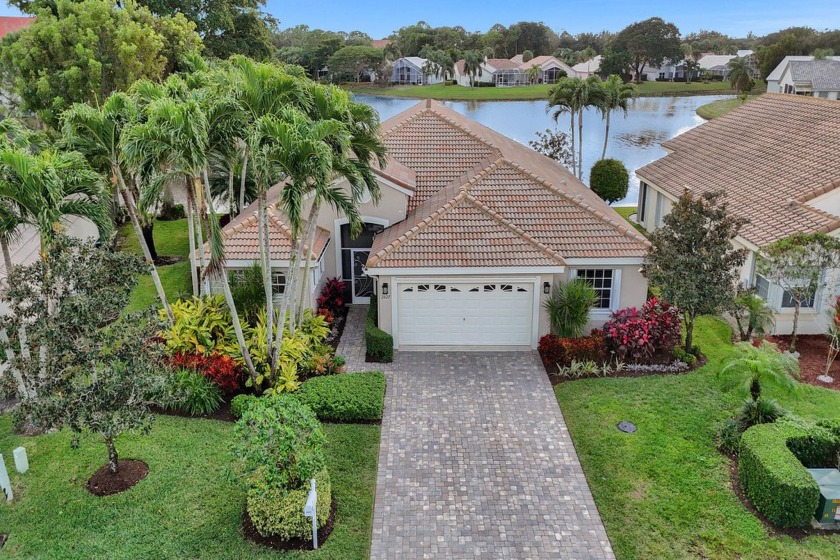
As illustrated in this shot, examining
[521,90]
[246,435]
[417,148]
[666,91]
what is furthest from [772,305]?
[666,91]

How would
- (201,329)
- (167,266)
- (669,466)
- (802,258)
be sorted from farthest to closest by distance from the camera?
(167,266) → (201,329) → (802,258) → (669,466)

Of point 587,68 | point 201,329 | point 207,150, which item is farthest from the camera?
point 587,68

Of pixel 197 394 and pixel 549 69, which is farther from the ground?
pixel 549 69

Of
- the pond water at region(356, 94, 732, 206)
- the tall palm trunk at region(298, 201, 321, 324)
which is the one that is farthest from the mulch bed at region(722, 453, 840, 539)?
the pond water at region(356, 94, 732, 206)

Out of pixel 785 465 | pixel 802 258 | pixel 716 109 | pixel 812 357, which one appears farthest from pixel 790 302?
pixel 716 109

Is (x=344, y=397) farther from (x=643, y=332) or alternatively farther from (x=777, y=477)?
(x=777, y=477)

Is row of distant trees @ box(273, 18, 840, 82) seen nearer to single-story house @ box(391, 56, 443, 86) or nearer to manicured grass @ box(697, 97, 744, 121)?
single-story house @ box(391, 56, 443, 86)

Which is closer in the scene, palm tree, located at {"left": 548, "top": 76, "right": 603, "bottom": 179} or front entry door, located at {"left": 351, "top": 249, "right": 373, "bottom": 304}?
front entry door, located at {"left": 351, "top": 249, "right": 373, "bottom": 304}
